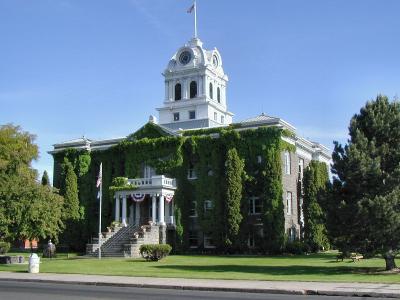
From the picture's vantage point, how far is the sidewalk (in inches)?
773

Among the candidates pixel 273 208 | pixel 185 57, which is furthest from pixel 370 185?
pixel 185 57

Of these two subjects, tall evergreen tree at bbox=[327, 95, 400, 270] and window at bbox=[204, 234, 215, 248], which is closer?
tall evergreen tree at bbox=[327, 95, 400, 270]

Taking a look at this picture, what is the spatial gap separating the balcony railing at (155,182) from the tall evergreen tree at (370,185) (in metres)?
24.1

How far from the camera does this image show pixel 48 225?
3744 cm

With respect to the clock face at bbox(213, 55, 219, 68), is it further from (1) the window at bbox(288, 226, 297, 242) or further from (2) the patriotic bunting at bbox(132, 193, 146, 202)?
(1) the window at bbox(288, 226, 297, 242)

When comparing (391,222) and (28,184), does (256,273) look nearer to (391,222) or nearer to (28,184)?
(391,222)

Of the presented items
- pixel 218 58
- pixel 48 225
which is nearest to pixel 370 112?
pixel 48 225

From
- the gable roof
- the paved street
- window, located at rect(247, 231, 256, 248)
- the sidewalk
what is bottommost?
the paved street

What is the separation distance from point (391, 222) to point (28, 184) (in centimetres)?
2353

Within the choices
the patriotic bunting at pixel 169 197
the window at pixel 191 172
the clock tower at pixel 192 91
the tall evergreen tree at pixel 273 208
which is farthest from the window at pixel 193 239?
the clock tower at pixel 192 91

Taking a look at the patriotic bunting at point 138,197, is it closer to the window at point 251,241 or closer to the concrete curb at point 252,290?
the window at point 251,241

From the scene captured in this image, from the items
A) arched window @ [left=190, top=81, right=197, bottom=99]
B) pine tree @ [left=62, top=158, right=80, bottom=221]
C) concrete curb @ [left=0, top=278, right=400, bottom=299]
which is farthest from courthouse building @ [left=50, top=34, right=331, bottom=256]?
concrete curb @ [left=0, top=278, right=400, bottom=299]

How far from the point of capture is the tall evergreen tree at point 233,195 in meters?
49.4

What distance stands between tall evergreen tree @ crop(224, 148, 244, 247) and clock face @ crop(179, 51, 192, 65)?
20044mm
